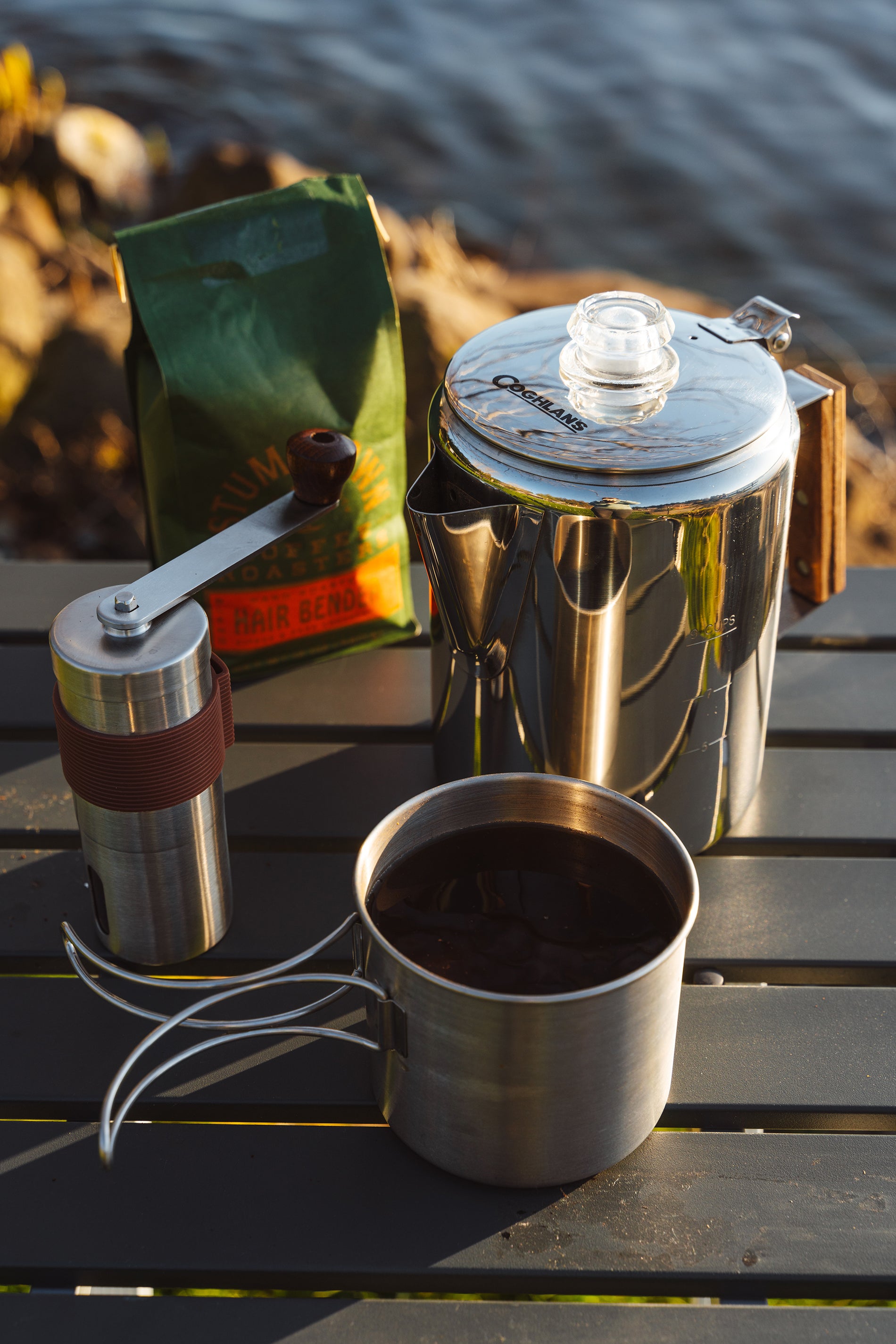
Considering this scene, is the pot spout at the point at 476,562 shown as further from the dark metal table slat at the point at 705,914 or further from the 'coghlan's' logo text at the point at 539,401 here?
the dark metal table slat at the point at 705,914

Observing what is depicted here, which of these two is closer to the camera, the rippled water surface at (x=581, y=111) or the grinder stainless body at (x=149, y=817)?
the grinder stainless body at (x=149, y=817)

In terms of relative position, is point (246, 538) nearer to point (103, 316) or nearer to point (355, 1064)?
point (355, 1064)

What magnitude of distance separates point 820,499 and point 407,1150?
0.53 m

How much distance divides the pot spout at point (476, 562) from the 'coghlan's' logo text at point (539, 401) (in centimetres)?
6

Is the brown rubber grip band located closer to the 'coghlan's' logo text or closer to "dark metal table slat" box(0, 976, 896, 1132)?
"dark metal table slat" box(0, 976, 896, 1132)

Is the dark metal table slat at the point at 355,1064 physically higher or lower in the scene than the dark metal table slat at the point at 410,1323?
lower

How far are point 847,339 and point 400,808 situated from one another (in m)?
2.89

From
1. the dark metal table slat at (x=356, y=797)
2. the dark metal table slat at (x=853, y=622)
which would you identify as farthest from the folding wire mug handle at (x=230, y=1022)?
the dark metal table slat at (x=853, y=622)

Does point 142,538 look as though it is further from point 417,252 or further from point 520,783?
point 520,783

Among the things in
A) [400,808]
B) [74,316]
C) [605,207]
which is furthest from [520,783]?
[605,207]

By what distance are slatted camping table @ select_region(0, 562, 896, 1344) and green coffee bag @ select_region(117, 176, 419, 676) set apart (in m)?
→ 0.16

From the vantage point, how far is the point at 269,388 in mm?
984

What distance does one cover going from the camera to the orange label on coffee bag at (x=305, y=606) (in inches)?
40.7

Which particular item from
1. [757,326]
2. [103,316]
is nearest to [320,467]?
[757,326]
